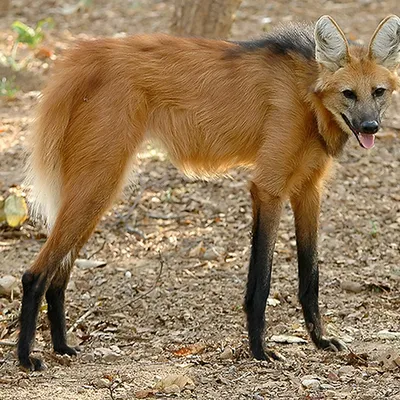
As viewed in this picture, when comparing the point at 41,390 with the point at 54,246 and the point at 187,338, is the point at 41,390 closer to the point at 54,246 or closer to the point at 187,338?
the point at 54,246

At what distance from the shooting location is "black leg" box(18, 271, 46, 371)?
4.08m

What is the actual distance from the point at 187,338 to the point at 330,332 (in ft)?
2.67

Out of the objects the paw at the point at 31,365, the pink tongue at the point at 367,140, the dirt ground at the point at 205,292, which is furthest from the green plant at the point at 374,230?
the paw at the point at 31,365

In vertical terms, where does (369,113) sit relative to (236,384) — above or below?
above

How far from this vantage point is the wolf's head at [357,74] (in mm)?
4098

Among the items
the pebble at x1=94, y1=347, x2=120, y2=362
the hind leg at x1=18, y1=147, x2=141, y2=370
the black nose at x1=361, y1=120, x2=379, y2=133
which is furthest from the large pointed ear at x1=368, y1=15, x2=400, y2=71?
the pebble at x1=94, y1=347, x2=120, y2=362

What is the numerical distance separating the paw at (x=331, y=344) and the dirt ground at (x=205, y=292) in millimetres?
53

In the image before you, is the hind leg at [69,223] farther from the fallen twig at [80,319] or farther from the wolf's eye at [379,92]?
the wolf's eye at [379,92]

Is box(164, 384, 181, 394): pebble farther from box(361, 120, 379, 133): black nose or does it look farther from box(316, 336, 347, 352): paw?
box(361, 120, 379, 133): black nose

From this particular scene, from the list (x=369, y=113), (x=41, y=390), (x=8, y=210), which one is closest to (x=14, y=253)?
(x=8, y=210)

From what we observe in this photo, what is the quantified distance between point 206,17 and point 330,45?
299 centimetres

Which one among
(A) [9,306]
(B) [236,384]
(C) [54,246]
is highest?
(C) [54,246]

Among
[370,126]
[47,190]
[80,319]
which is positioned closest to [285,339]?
[80,319]

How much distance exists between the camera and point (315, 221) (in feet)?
15.1
